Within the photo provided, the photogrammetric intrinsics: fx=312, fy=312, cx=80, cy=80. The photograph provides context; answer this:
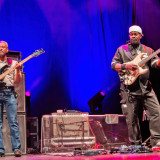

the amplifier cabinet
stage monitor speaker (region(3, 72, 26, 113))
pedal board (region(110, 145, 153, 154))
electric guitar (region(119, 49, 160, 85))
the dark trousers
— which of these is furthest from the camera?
stage monitor speaker (region(3, 72, 26, 113))

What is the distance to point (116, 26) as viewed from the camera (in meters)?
7.80

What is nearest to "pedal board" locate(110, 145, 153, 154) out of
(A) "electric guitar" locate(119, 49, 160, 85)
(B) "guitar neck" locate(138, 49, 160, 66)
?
(A) "electric guitar" locate(119, 49, 160, 85)

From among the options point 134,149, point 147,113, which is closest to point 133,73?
point 147,113

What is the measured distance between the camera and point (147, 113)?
14.4 ft

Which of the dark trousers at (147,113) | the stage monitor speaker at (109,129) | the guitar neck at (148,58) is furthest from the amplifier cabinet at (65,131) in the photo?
the guitar neck at (148,58)

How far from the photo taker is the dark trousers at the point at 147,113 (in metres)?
4.24

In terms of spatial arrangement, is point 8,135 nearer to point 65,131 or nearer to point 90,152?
point 65,131

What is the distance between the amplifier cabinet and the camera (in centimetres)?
507

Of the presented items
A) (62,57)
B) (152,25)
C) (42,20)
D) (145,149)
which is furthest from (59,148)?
(152,25)

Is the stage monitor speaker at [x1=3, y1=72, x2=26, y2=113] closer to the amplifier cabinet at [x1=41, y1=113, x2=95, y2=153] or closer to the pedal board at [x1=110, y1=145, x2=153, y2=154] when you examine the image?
the amplifier cabinet at [x1=41, y1=113, x2=95, y2=153]

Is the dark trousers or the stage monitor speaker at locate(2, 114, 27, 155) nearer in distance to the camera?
the dark trousers

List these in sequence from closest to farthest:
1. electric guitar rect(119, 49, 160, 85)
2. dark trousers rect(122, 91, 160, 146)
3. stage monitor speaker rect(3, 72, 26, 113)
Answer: dark trousers rect(122, 91, 160, 146) < electric guitar rect(119, 49, 160, 85) < stage monitor speaker rect(3, 72, 26, 113)

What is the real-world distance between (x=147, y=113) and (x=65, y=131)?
1531mm

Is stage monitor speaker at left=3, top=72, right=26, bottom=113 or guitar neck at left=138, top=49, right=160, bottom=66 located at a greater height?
guitar neck at left=138, top=49, right=160, bottom=66
